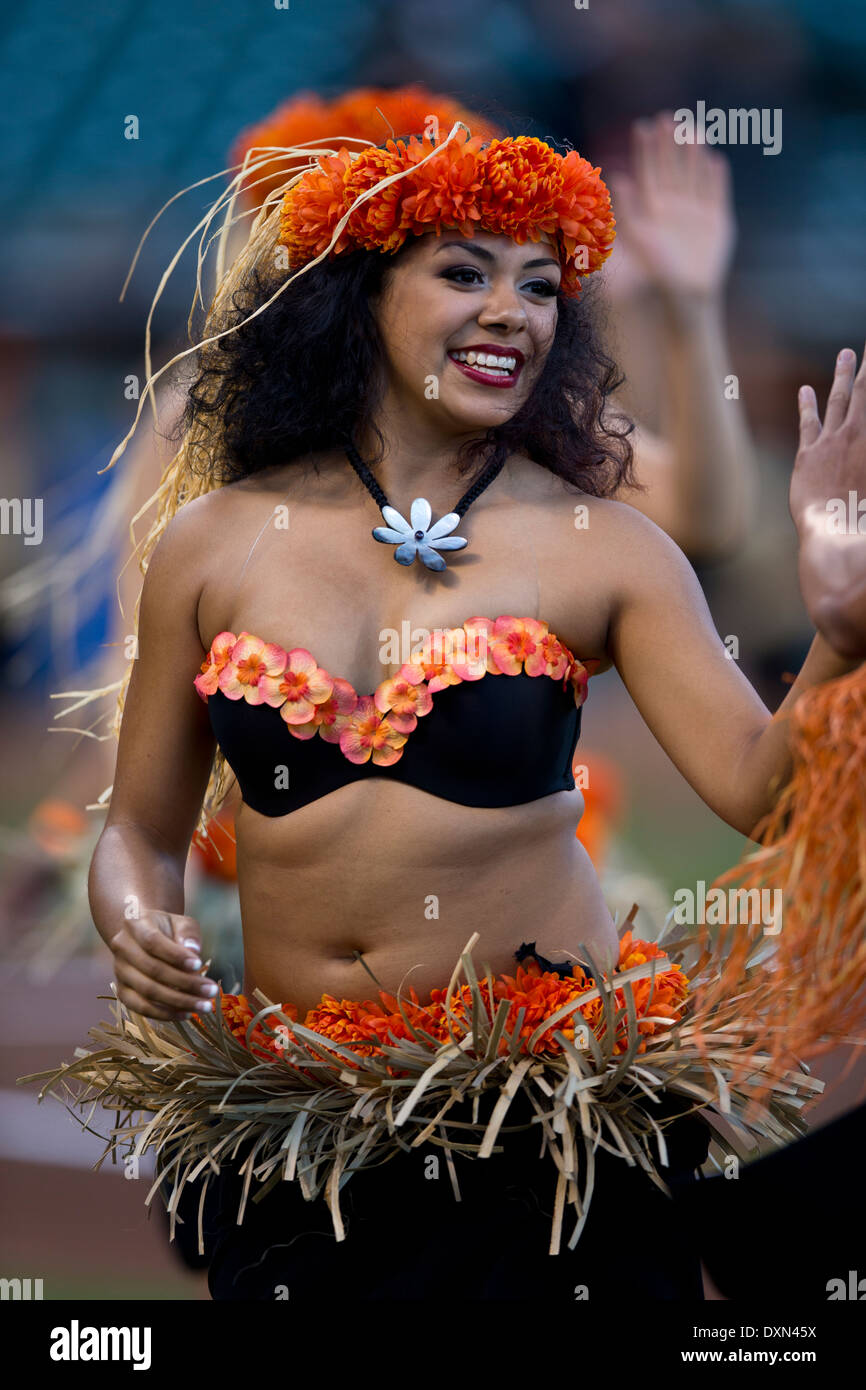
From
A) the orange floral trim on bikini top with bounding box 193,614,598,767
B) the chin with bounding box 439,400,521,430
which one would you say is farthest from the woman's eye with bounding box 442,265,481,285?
the orange floral trim on bikini top with bounding box 193,614,598,767

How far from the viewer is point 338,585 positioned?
1611 mm

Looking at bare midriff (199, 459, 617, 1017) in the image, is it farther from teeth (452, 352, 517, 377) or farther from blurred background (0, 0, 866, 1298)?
blurred background (0, 0, 866, 1298)

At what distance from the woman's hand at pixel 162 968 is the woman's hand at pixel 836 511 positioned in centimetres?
66

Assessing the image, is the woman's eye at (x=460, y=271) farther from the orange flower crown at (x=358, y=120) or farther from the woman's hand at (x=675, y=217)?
the woman's hand at (x=675, y=217)

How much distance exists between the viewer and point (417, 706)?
1528 millimetres

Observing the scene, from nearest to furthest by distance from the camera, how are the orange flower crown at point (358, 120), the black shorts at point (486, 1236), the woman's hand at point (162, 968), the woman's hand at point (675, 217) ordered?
the woman's hand at point (162, 968), the black shorts at point (486, 1236), the orange flower crown at point (358, 120), the woman's hand at point (675, 217)

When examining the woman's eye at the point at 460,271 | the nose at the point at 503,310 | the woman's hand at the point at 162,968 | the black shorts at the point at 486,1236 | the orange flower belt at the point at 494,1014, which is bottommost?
the black shorts at the point at 486,1236

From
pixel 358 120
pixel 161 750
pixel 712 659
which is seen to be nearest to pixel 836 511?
pixel 712 659

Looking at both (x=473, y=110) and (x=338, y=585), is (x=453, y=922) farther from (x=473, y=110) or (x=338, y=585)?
(x=473, y=110)

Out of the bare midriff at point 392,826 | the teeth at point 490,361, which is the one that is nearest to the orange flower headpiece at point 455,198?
the teeth at point 490,361

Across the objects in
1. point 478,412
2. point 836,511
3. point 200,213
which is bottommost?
point 836,511

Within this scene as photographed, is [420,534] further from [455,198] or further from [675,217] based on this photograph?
[675,217]

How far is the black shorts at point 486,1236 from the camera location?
151 cm

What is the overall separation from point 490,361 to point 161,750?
0.58 metres
